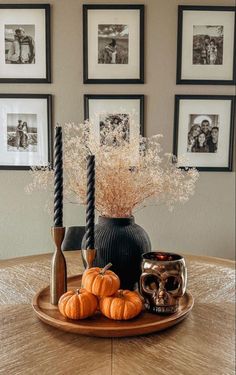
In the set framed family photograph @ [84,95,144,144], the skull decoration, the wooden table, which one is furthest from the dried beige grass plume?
framed family photograph @ [84,95,144,144]

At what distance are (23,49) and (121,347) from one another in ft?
7.42

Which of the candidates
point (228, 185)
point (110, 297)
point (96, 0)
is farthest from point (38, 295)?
point (96, 0)

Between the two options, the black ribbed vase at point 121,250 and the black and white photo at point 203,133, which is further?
the black and white photo at point 203,133

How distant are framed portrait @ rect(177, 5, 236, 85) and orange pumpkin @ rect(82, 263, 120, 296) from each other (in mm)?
1932

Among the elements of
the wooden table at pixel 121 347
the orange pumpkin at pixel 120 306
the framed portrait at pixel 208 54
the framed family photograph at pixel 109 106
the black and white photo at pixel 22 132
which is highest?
the framed portrait at pixel 208 54

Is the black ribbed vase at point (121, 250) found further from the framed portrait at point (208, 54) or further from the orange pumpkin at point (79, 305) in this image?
the framed portrait at point (208, 54)

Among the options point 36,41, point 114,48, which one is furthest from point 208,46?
point 36,41

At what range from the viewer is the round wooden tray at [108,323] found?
0.99m

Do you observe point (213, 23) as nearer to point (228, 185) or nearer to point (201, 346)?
point (228, 185)

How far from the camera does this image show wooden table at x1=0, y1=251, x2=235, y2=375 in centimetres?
87

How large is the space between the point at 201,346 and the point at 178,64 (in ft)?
6.91

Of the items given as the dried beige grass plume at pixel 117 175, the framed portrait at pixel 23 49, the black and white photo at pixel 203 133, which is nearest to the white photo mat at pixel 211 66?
the black and white photo at pixel 203 133

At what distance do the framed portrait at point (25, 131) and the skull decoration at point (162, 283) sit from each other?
5.84 feet

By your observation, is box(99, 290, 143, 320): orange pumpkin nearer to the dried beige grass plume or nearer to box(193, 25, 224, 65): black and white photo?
the dried beige grass plume
